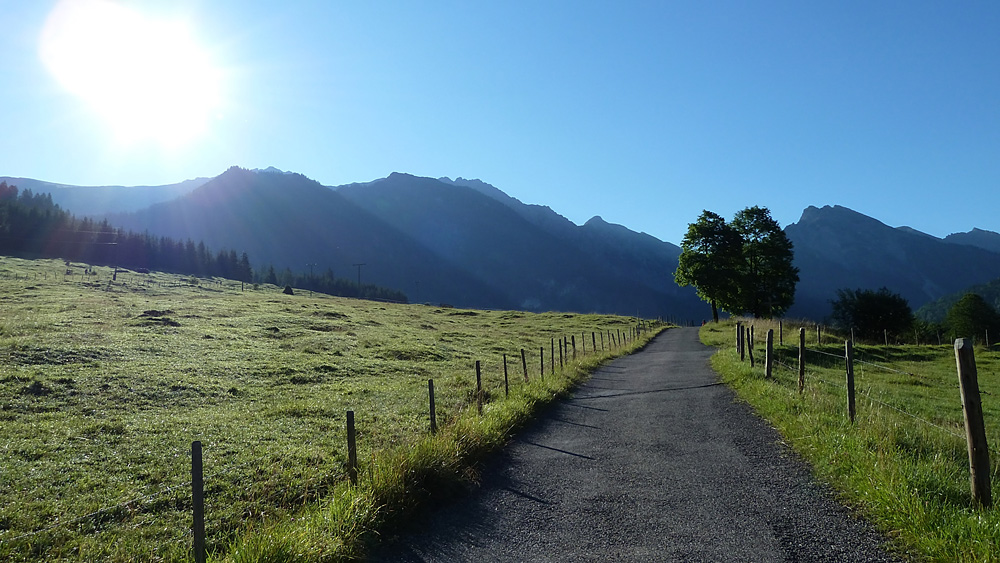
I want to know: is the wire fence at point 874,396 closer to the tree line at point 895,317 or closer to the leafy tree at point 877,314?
the leafy tree at point 877,314

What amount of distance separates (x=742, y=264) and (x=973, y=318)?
36.0 meters

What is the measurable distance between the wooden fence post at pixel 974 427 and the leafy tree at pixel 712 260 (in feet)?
188

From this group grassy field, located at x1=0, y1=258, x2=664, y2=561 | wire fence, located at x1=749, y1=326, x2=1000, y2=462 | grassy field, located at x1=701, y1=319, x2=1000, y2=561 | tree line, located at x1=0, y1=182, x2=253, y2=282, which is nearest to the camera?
grassy field, located at x1=701, y1=319, x2=1000, y2=561

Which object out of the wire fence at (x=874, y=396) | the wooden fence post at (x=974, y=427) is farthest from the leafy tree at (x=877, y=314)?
the wooden fence post at (x=974, y=427)

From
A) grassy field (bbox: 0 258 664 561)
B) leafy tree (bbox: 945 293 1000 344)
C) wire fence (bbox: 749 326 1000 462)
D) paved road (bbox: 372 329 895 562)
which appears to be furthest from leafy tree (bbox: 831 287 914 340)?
paved road (bbox: 372 329 895 562)

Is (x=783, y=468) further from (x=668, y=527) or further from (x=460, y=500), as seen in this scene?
(x=460, y=500)

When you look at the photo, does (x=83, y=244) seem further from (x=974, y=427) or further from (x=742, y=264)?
(x=974, y=427)

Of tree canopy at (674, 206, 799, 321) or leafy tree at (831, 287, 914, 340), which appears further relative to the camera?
leafy tree at (831, 287, 914, 340)

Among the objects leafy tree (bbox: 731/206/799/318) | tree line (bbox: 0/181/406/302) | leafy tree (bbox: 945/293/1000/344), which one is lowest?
leafy tree (bbox: 945/293/1000/344)

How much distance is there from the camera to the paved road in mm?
6023

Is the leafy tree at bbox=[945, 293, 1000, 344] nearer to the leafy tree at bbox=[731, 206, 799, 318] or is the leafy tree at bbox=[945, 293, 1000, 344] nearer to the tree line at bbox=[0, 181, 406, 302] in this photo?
the leafy tree at bbox=[731, 206, 799, 318]

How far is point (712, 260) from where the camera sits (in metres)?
61.5

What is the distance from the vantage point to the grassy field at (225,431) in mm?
7270

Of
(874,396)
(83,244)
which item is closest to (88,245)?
(83,244)
